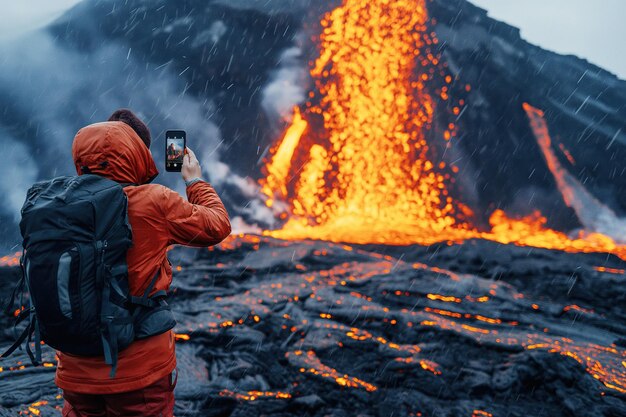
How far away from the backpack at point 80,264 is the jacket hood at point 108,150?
59mm

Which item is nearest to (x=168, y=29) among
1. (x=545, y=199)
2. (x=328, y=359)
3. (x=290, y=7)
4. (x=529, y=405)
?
(x=290, y=7)

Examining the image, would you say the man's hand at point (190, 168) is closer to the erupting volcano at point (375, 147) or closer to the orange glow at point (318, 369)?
the orange glow at point (318, 369)

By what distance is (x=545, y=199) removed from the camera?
1567cm

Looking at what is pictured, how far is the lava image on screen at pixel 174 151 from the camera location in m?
1.91

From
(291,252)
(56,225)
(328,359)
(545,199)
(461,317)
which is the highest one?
(545,199)

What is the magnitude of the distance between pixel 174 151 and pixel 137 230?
18.3 inches

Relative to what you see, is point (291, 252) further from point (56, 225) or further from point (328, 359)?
point (56, 225)

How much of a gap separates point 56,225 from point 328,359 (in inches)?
147

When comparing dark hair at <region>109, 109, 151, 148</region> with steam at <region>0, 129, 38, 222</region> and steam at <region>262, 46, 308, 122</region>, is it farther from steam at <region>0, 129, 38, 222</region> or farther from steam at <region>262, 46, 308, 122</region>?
steam at <region>262, 46, 308, 122</region>

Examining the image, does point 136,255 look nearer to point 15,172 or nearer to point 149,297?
point 149,297

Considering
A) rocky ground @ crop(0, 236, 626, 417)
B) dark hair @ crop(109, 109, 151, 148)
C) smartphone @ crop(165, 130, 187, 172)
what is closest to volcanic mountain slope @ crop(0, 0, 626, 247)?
rocky ground @ crop(0, 236, 626, 417)

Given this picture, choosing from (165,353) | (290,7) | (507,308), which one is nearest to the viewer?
(165,353)

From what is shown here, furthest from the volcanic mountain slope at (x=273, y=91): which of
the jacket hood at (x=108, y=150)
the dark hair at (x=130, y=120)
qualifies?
the jacket hood at (x=108, y=150)

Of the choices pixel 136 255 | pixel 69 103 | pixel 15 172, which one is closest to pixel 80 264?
pixel 136 255
